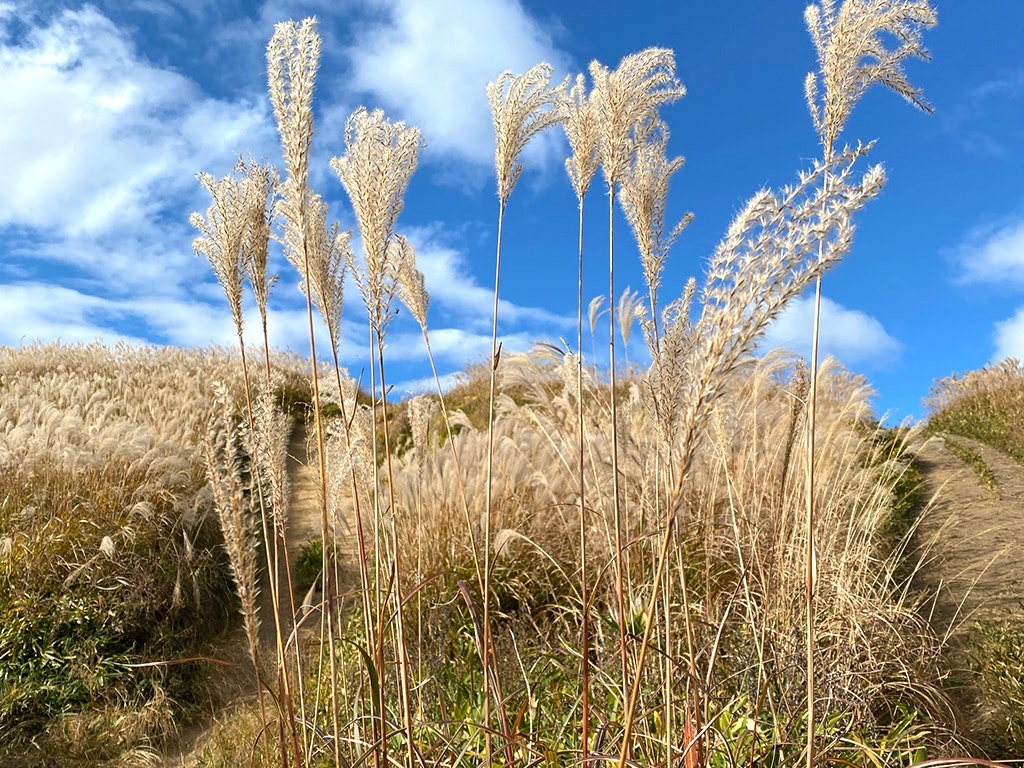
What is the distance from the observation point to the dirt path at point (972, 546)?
5383mm

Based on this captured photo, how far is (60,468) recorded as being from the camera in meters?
6.55

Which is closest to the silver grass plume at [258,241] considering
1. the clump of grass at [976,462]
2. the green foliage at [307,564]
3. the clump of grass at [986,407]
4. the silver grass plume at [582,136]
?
the silver grass plume at [582,136]

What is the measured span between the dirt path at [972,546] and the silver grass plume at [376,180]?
13.1 feet

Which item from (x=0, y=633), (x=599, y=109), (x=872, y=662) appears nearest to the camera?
(x=599, y=109)

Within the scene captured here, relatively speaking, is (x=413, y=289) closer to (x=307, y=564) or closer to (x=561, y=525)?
(x=561, y=525)

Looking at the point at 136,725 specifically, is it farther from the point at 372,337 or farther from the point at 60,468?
the point at 372,337

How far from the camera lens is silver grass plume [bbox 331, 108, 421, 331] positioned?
198 centimetres

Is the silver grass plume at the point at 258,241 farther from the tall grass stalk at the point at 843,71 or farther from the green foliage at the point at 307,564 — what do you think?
the green foliage at the point at 307,564

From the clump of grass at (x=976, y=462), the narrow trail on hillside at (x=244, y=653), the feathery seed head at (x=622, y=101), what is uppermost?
the feathery seed head at (x=622, y=101)

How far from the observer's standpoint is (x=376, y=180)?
2008 millimetres

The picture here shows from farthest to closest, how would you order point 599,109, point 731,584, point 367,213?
1. point 731,584
2. point 599,109
3. point 367,213

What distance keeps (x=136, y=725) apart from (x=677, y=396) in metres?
4.92

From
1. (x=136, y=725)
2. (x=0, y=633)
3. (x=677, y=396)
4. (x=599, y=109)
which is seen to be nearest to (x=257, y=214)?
(x=599, y=109)

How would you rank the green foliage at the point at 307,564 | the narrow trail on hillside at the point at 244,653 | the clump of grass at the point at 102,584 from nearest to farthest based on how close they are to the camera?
the narrow trail on hillside at the point at 244,653 < the clump of grass at the point at 102,584 < the green foliage at the point at 307,564
